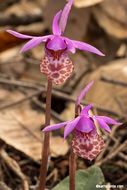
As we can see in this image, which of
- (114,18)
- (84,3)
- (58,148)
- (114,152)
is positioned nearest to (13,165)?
(58,148)

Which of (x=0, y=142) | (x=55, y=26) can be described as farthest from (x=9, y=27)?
(x=55, y=26)

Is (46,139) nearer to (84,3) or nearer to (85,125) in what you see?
(85,125)

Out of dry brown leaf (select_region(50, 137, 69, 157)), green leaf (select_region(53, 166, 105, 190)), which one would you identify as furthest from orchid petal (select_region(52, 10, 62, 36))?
dry brown leaf (select_region(50, 137, 69, 157))

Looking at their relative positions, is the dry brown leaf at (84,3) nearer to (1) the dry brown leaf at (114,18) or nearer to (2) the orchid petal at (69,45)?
(1) the dry brown leaf at (114,18)

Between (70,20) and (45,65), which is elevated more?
(45,65)

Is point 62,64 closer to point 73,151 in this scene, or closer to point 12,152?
point 73,151
